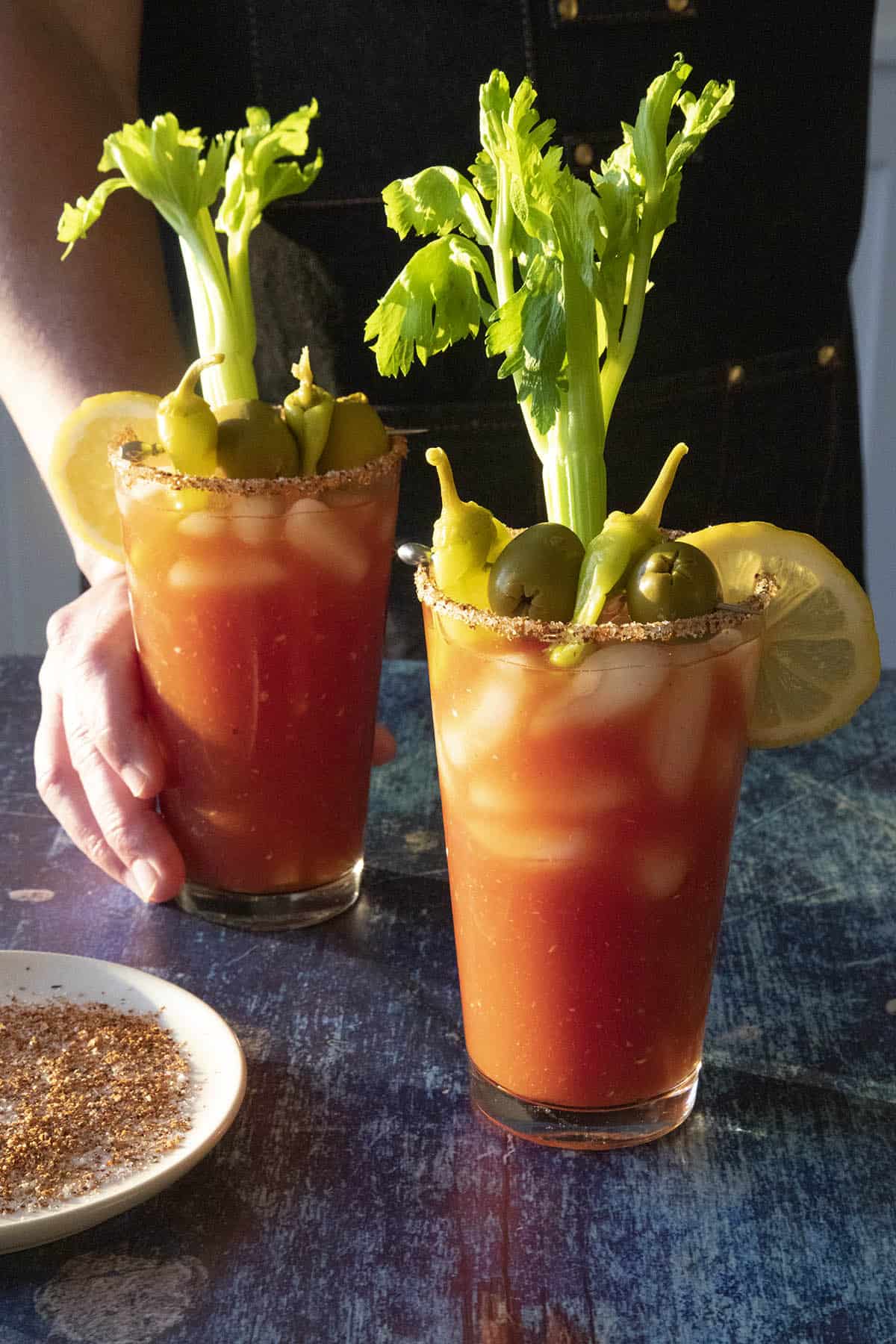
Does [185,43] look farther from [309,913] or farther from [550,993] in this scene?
[550,993]

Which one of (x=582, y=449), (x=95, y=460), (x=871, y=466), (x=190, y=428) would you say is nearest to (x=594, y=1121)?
(x=582, y=449)

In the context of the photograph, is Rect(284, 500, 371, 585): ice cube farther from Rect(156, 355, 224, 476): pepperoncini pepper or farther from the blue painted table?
the blue painted table

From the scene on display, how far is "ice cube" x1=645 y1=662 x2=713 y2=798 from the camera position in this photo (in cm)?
70

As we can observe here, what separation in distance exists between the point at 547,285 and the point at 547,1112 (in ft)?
1.30

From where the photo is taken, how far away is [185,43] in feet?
4.87

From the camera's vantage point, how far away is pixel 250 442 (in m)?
0.89

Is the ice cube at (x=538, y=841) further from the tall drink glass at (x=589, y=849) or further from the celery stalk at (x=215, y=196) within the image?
the celery stalk at (x=215, y=196)

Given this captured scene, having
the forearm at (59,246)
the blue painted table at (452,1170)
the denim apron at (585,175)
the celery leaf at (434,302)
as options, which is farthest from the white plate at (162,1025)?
the denim apron at (585,175)

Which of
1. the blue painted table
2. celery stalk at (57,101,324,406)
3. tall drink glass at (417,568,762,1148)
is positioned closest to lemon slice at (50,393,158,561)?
celery stalk at (57,101,324,406)

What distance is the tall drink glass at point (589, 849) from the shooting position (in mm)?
700

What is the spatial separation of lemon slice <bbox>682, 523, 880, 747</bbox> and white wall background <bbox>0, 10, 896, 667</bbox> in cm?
183

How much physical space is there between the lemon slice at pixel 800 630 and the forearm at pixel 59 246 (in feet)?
2.38

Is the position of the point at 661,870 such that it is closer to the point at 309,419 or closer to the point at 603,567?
the point at 603,567

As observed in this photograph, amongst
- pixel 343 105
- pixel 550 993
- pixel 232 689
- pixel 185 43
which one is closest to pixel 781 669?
pixel 550 993
